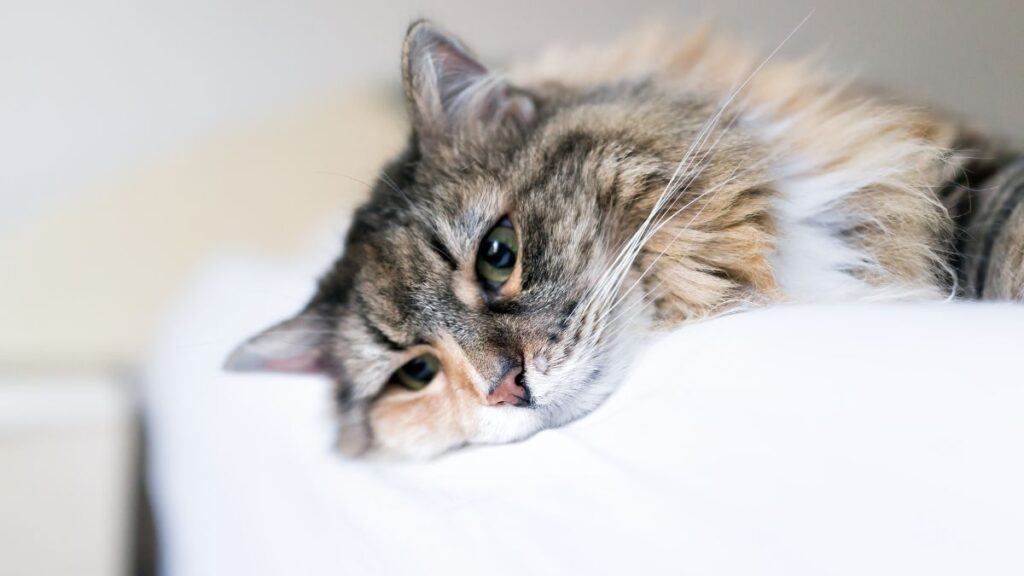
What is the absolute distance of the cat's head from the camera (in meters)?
0.91

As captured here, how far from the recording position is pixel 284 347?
117 centimetres

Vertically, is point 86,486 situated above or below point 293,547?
above

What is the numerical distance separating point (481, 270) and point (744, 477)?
1.69 ft

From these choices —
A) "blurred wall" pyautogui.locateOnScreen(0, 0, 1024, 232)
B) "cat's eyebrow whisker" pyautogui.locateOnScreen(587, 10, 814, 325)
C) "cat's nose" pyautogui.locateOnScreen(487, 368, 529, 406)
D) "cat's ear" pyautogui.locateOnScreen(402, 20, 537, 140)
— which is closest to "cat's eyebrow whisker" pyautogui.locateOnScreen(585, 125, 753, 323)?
"cat's eyebrow whisker" pyautogui.locateOnScreen(587, 10, 814, 325)

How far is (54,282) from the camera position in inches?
57.5

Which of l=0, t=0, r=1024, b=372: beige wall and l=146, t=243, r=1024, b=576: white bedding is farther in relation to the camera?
l=0, t=0, r=1024, b=372: beige wall

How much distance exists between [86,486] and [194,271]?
1.65 ft

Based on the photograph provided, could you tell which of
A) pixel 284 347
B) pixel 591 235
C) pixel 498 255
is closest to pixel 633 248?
pixel 591 235

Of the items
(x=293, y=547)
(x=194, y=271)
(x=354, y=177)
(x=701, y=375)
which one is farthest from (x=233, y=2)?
(x=701, y=375)

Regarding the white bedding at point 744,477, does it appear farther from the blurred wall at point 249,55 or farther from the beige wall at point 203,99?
the blurred wall at point 249,55

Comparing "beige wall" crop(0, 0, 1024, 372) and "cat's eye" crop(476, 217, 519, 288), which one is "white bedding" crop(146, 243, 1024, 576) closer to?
"cat's eye" crop(476, 217, 519, 288)

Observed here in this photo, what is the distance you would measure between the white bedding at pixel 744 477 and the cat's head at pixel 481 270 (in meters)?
0.07

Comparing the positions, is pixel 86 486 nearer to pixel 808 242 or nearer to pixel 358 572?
pixel 358 572

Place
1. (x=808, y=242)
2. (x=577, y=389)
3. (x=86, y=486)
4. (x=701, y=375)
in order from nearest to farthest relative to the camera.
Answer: (x=701, y=375), (x=577, y=389), (x=808, y=242), (x=86, y=486)
